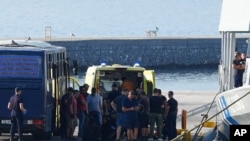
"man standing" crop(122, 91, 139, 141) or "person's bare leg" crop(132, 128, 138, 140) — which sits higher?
"man standing" crop(122, 91, 139, 141)

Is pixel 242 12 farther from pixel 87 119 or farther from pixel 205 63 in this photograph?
pixel 205 63

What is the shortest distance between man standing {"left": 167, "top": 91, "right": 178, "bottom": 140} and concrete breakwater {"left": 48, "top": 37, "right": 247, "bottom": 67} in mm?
45592

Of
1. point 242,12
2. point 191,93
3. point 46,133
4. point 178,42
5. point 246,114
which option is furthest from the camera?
point 178,42

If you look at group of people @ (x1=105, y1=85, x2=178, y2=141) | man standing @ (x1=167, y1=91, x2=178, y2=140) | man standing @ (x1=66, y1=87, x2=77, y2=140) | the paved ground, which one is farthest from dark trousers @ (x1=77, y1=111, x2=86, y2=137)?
man standing @ (x1=167, y1=91, x2=178, y2=140)

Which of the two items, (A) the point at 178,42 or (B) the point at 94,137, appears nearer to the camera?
(B) the point at 94,137

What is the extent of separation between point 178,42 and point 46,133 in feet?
172

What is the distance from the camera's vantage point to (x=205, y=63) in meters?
83.2

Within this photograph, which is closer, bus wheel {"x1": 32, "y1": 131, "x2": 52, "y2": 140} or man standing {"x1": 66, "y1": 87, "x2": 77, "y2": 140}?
man standing {"x1": 66, "y1": 87, "x2": 77, "y2": 140}

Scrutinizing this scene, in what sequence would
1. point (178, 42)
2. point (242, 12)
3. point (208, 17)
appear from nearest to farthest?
point (242, 12), point (178, 42), point (208, 17)

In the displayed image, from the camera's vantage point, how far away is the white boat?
23656mm

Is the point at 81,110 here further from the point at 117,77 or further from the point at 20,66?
the point at 117,77

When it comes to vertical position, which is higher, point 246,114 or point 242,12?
point 242,12

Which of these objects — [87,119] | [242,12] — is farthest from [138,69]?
[242,12]

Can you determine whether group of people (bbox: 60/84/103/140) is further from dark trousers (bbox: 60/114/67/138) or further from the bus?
the bus
